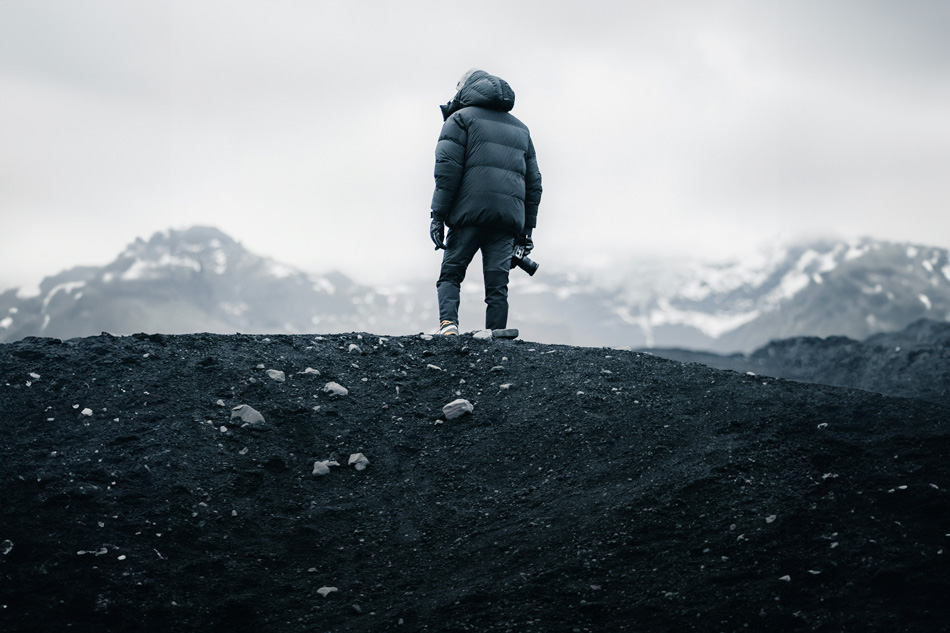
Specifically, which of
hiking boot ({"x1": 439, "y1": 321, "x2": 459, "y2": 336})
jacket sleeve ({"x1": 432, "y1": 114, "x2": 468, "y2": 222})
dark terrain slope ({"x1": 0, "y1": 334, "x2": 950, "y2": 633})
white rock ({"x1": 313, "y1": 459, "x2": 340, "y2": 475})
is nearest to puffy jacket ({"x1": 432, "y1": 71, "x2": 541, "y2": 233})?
jacket sleeve ({"x1": 432, "y1": 114, "x2": 468, "y2": 222})

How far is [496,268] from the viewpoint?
1030 cm

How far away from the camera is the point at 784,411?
23.4 ft

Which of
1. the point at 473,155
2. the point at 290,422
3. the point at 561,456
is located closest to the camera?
the point at 561,456

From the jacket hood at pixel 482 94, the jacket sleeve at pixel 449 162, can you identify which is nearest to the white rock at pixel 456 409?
the jacket sleeve at pixel 449 162

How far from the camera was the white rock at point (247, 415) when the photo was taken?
23.7 feet

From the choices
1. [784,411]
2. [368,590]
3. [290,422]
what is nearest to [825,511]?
[784,411]

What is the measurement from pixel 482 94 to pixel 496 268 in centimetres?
209

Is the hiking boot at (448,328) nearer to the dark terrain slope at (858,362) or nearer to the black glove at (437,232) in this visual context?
the black glove at (437,232)

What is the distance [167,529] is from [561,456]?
3.03 metres

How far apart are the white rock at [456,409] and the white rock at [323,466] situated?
120 cm

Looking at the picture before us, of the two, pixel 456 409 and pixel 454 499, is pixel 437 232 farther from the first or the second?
pixel 454 499

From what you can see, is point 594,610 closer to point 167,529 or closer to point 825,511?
point 825,511

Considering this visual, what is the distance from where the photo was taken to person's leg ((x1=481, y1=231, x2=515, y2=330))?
10.3 metres

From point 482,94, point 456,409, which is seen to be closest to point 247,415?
point 456,409
